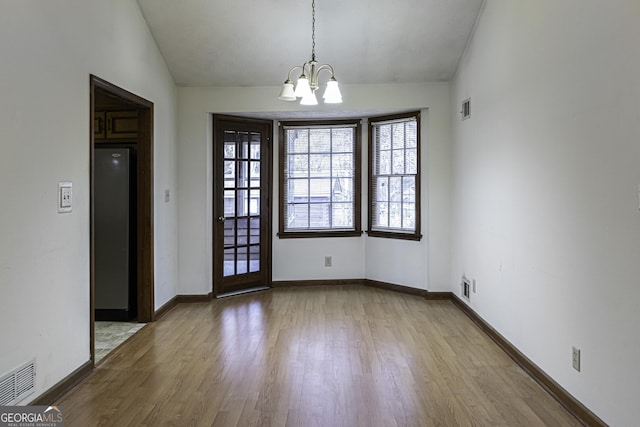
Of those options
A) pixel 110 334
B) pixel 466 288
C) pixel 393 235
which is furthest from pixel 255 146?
pixel 466 288

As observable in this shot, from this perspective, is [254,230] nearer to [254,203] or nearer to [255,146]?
[254,203]

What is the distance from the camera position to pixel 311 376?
3.19m

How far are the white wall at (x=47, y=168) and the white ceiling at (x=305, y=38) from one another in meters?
0.81

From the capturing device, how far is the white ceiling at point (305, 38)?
436 centimetres

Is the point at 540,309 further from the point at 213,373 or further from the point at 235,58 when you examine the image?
the point at 235,58

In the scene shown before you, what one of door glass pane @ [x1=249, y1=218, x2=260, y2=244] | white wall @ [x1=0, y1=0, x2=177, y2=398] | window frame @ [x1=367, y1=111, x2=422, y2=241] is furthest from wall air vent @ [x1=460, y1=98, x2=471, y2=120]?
white wall @ [x1=0, y1=0, x2=177, y2=398]

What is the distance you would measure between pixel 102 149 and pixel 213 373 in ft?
8.15


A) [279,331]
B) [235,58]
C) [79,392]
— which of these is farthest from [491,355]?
[235,58]

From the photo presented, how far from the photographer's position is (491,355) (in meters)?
3.62

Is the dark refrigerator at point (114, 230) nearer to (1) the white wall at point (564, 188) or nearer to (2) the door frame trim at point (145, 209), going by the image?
(2) the door frame trim at point (145, 209)

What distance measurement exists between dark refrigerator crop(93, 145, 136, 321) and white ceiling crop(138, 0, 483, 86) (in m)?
1.21

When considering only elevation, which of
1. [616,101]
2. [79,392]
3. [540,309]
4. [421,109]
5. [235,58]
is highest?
[235,58]

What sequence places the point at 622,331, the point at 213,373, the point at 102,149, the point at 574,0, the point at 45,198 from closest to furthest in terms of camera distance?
the point at 622,331
the point at 574,0
the point at 45,198
the point at 213,373
the point at 102,149
